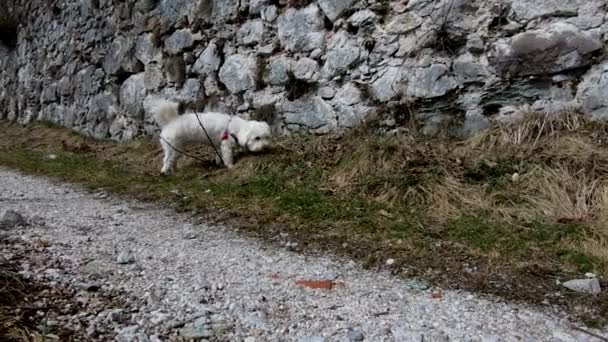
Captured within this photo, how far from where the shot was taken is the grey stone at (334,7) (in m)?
6.84

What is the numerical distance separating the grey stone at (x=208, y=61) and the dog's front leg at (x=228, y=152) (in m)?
2.24

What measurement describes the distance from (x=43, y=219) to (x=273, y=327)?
2894mm

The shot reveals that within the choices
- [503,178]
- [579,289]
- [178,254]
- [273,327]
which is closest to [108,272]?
[178,254]

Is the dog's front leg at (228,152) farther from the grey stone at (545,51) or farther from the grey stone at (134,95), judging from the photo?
the grey stone at (134,95)

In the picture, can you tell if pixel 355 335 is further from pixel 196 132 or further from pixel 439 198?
pixel 196 132

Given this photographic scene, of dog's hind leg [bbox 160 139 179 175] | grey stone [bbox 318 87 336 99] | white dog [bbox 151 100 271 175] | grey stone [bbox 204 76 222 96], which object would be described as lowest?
dog's hind leg [bbox 160 139 179 175]

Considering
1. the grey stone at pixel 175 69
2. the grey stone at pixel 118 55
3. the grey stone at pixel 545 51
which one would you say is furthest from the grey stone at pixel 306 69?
the grey stone at pixel 118 55

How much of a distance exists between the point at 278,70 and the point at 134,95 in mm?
3929

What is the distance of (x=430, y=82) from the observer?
609 centimetres

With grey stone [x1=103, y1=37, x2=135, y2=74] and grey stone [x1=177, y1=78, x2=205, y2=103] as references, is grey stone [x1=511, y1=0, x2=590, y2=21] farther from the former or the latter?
grey stone [x1=103, y1=37, x2=135, y2=74]

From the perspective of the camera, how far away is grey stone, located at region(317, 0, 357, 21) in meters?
6.84

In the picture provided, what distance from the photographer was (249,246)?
399 centimetres

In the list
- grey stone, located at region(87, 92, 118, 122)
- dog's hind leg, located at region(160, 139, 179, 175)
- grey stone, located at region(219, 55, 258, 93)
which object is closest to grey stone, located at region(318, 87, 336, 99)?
grey stone, located at region(219, 55, 258, 93)

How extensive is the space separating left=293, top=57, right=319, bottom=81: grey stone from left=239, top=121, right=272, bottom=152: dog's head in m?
1.12
